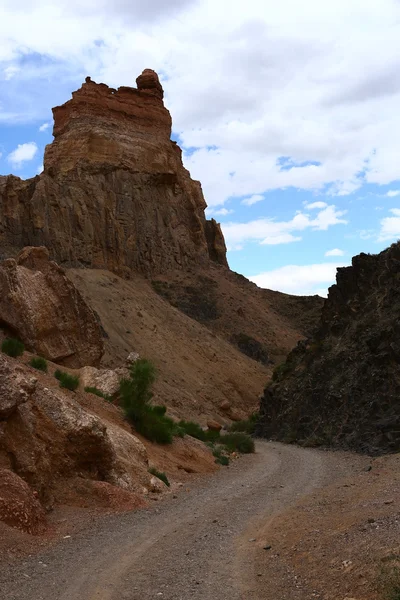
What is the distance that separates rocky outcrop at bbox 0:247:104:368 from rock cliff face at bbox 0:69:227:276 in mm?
28544

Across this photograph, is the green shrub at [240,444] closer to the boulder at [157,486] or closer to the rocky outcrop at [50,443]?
the boulder at [157,486]

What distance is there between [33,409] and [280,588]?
767cm

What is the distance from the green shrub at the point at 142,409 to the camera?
20156 mm

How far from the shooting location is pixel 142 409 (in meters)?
20.4

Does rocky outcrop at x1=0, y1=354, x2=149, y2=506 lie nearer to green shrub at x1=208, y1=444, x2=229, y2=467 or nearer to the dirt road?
the dirt road

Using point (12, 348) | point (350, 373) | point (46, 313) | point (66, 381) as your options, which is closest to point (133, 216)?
point (350, 373)

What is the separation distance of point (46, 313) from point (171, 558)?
1616cm

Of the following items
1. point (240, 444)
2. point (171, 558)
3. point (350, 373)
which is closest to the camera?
point (171, 558)

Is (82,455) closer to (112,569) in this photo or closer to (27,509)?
(27,509)

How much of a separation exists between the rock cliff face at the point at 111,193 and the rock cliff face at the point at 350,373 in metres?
29.2

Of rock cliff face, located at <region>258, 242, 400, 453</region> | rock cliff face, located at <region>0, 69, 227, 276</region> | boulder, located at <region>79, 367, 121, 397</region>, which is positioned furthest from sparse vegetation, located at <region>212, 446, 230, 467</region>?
rock cliff face, located at <region>0, 69, 227, 276</region>

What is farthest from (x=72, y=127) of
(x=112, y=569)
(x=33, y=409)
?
(x=112, y=569)

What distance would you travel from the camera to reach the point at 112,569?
827 centimetres

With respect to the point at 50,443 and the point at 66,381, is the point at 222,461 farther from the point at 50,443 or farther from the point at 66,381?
the point at 50,443
